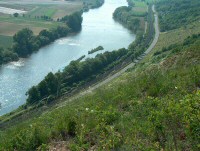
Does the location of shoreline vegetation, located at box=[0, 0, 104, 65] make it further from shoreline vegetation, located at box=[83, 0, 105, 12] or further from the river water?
shoreline vegetation, located at box=[83, 0, 105, 12]

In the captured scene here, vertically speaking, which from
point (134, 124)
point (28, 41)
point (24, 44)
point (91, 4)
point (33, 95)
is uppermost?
point (134, 124)

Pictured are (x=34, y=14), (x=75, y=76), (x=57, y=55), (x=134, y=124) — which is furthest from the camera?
(x=34, y=14)

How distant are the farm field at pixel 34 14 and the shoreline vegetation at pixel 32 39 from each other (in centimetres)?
245

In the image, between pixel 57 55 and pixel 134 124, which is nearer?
pixel 134 124

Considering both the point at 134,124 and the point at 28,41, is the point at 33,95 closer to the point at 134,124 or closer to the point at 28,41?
the point at 28,41

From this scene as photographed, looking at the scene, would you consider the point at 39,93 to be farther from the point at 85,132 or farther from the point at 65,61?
the point at 85,132

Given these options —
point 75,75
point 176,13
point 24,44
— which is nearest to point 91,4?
point 176,13

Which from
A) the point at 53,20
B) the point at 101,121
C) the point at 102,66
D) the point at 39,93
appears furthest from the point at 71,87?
the point at 53,20

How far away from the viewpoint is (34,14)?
223 feet

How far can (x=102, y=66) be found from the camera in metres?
39.7

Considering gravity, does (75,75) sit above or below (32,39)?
below

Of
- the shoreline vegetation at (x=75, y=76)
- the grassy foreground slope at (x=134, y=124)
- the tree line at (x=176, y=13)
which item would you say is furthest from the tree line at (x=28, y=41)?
the grassy foreground slope at (x=134, y=124)

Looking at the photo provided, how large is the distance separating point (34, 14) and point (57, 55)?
25.0 meters

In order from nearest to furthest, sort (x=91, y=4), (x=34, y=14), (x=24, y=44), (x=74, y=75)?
(x=74, y=75) < (x=24, y=44) < (x=34, y=14) < (x=91, y=4)
